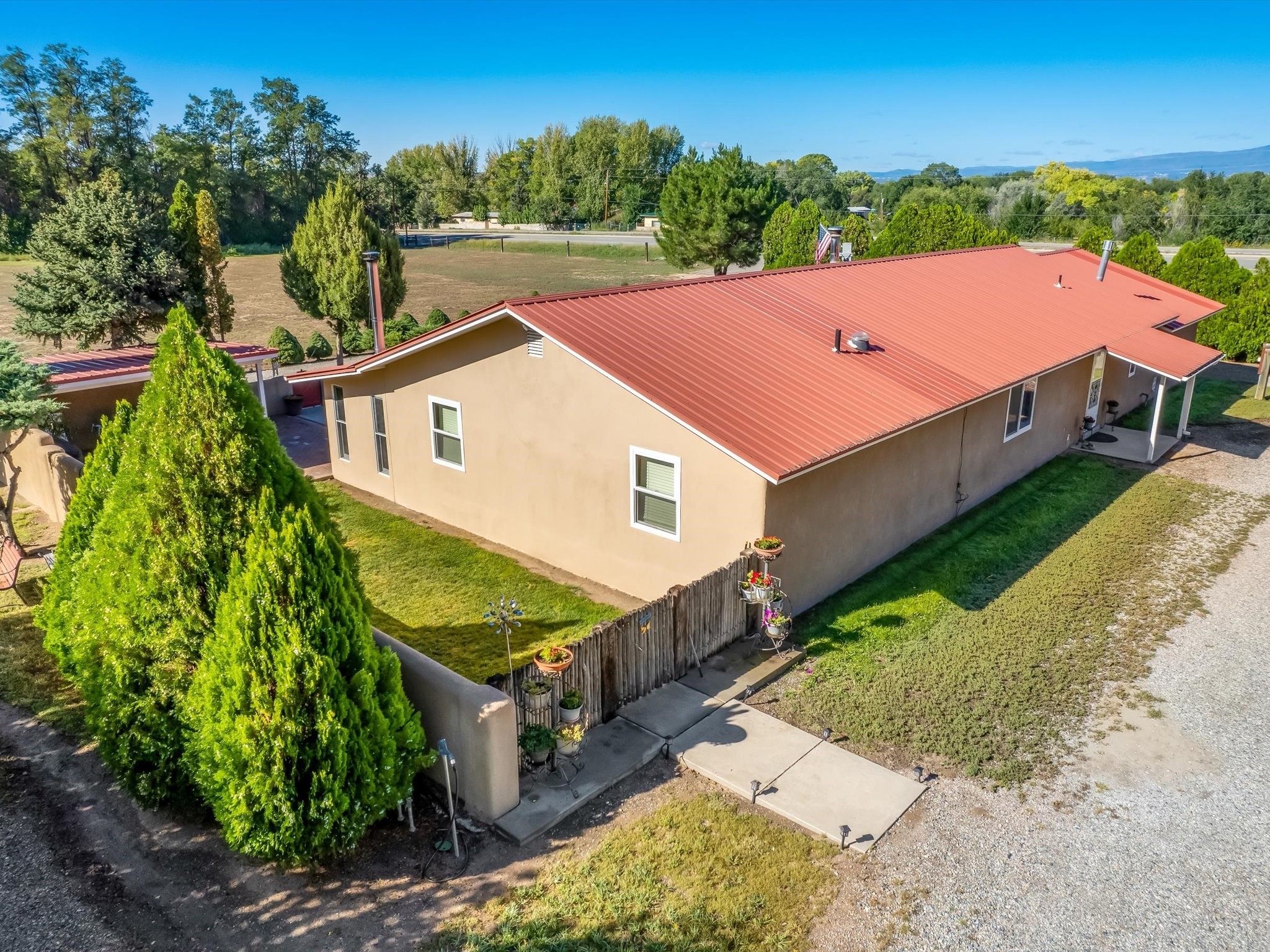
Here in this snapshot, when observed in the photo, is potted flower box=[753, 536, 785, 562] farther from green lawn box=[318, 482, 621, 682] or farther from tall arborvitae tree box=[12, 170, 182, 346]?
tall arborvitae tree box=[12, 170, 182, 346]

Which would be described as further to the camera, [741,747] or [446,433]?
[446,433]

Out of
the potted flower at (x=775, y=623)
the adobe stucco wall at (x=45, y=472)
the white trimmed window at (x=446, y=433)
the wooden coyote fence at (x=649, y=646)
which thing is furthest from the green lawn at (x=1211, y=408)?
the adobe stucco wall at (x=45, y=472)

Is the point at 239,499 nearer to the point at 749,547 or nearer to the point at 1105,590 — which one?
the point at 749,547

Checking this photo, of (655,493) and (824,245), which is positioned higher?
(824,245)

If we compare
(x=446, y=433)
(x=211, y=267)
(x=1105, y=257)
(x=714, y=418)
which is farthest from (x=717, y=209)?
(x=714, y=418)

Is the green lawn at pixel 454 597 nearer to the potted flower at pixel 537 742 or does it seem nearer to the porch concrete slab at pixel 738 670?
the porch concrete slab at pixel 738 670

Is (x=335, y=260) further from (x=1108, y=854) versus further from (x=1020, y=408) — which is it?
(x=1108, y=854)
